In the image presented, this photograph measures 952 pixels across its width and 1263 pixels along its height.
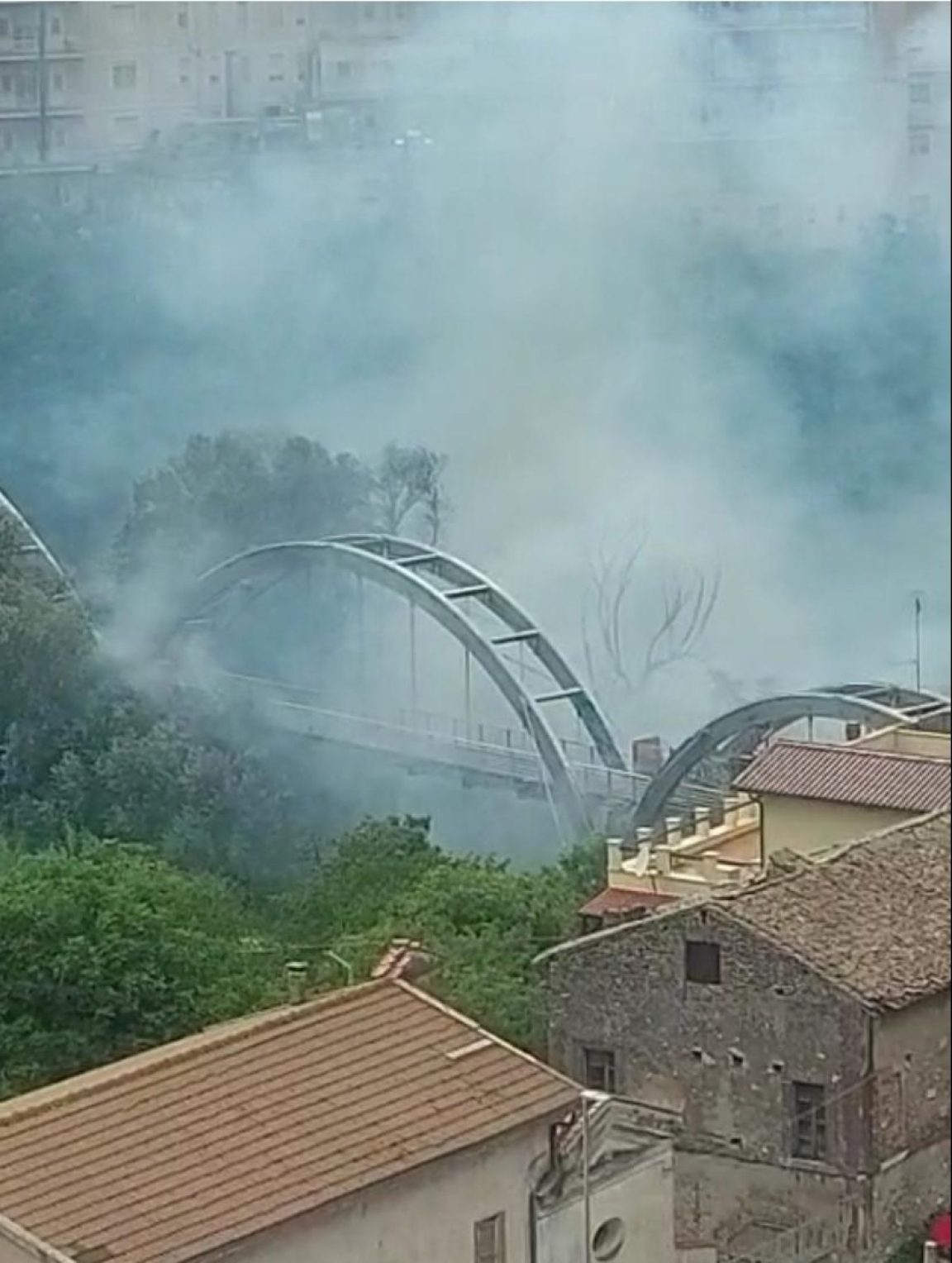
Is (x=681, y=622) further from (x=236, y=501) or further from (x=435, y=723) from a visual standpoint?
(x=236, y=501)

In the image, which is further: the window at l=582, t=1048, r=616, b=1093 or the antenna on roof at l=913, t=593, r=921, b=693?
the antenna on roof at l=913, t=593, r=921, b=693

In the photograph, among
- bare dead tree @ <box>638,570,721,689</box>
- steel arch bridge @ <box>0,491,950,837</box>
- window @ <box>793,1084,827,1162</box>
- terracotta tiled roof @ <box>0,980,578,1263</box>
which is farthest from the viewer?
bare dead tree @ <box>638,570,721,689</box>

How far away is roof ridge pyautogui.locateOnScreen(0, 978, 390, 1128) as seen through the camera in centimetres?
210

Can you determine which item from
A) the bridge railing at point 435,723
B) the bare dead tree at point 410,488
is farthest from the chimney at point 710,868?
the bare dead tree at point 410,488

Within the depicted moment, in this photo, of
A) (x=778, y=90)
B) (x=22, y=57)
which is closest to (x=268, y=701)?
(x=22, y=57)

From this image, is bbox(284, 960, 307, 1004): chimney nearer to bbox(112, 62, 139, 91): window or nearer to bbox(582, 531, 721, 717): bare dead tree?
bbox(582, 531, 721, 717): bare dead tree

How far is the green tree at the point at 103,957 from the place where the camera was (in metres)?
2.11

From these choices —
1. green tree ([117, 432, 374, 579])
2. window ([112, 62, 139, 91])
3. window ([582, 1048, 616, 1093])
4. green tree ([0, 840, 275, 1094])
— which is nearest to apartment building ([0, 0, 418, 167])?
window ([112, 62, 139, 91])

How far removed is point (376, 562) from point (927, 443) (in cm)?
51

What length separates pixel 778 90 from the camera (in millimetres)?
2393

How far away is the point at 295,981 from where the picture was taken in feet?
7.25

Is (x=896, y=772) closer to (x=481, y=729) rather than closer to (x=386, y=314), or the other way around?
(x=481, y=729)

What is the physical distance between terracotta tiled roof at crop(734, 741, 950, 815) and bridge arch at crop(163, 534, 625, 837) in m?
0.13

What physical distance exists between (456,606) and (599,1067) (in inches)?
15.2
